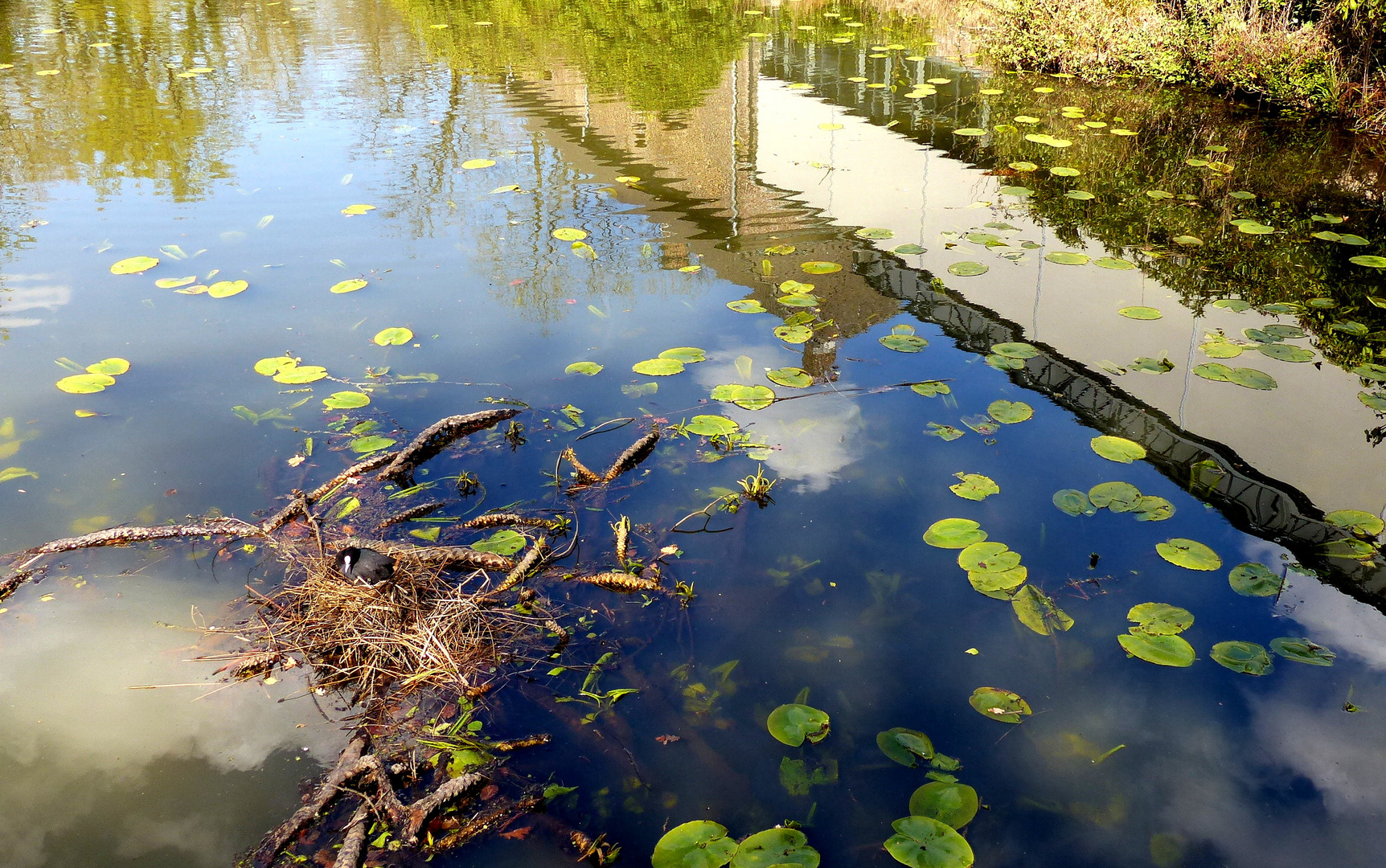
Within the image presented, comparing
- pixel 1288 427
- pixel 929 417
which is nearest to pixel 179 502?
pixel 929 417

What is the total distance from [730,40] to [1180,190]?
703 centimetres

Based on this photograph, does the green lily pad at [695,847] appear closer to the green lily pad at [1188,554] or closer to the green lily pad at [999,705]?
the green lily pad at [999,705]

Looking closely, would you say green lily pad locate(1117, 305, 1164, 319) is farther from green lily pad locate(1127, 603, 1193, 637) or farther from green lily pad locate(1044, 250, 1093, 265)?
green lily pad locate(1127, 603, 1193, 637)

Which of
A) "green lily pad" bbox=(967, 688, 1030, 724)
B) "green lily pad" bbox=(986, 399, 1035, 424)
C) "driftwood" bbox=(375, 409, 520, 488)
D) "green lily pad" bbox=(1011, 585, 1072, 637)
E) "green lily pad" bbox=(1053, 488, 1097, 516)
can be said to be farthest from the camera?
"green lily pad" bbox=(986, 399, 1035, 424)

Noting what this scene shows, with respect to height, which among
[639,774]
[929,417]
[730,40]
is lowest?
[639,774]

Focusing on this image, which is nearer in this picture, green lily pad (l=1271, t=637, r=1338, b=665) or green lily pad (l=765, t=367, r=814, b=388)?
green lily pad (l=1271, t=637, r=1338, b=665)

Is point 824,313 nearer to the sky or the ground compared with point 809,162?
nearer to the ground

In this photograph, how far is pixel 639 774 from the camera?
6.05 ft

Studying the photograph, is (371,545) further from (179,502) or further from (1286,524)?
(1286,524)

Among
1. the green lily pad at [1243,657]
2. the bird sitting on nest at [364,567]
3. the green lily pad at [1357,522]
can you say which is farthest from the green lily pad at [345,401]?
the green lily pad at [1357,522]

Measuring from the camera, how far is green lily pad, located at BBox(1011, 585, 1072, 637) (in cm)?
220

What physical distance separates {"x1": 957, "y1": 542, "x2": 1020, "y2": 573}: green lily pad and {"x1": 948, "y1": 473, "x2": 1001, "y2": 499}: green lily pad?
0.77 feet

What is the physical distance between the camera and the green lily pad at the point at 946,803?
68.6 inches

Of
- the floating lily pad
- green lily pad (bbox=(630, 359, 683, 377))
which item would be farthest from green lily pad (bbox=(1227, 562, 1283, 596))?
the floating lily pad
